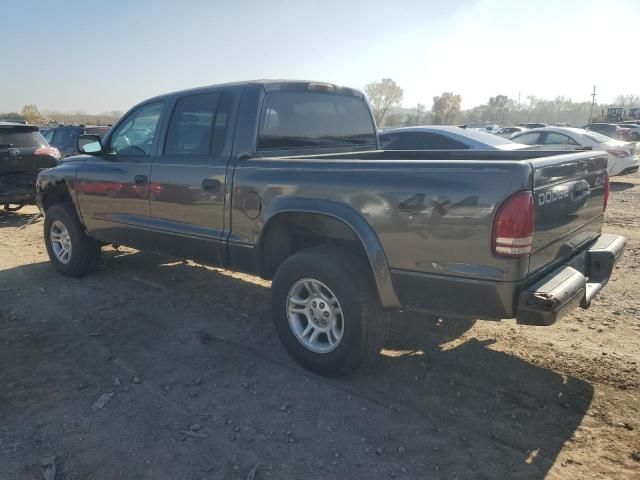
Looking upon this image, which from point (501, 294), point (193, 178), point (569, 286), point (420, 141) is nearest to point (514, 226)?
point (501, 294)

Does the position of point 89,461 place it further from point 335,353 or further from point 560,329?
point 560,329

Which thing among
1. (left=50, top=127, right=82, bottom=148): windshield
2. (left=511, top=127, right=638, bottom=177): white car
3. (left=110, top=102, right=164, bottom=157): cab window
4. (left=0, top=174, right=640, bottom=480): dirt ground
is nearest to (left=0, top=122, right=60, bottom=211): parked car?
(left=0, top=174, right=640, bottom=480): dirt ground

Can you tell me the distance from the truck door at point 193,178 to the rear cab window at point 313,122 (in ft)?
1.10

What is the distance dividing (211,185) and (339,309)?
1475 mm

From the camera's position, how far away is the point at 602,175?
144 inches

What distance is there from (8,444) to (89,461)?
0.54m

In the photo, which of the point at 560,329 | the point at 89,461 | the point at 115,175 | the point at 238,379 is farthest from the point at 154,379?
the point at 560,329

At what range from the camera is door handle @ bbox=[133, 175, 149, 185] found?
4.64 metres

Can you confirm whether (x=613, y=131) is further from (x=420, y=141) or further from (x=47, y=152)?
(x=47, y=152)

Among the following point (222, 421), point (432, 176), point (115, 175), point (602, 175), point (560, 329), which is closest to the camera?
point (432, 176)

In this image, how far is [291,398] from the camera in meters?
3.28

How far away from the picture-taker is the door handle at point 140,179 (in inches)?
183

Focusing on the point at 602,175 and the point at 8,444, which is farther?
the point at 602,175

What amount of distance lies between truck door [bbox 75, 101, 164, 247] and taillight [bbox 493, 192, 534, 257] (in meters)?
3.26
